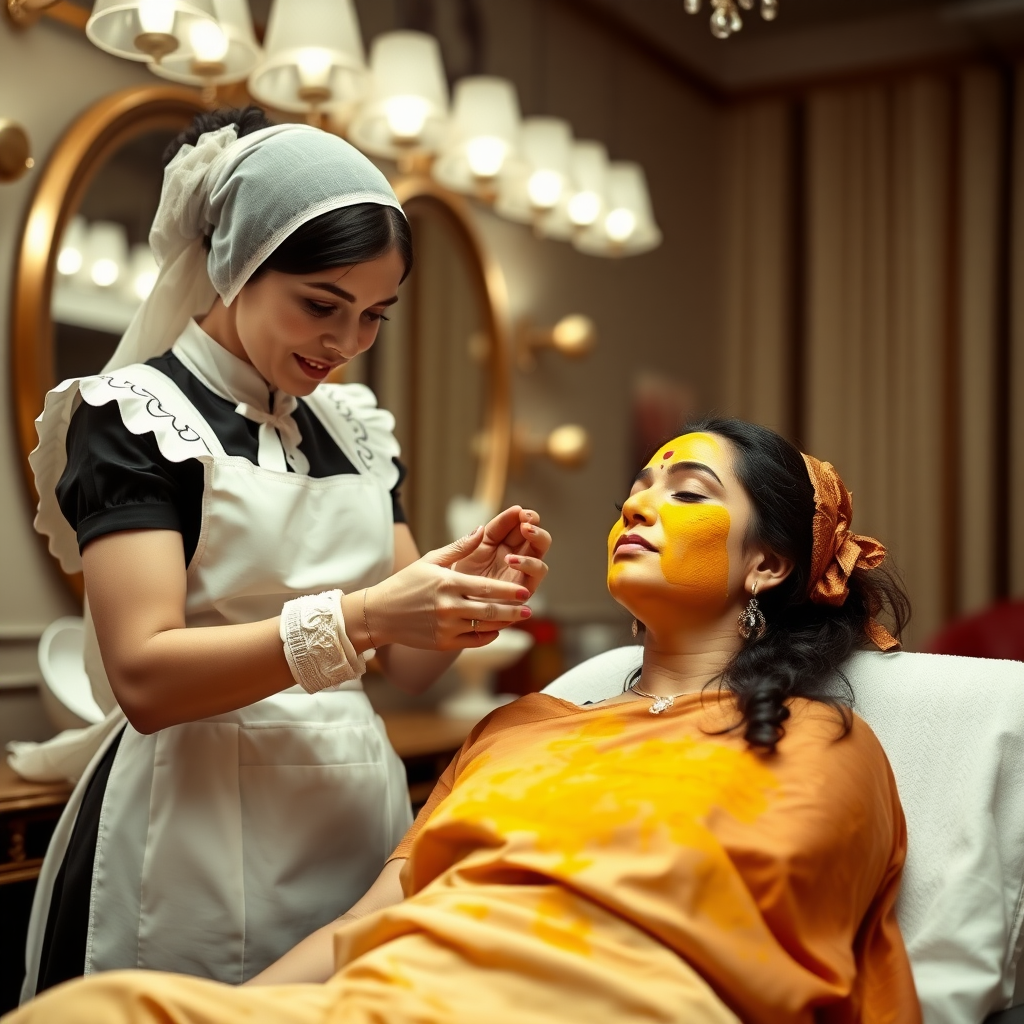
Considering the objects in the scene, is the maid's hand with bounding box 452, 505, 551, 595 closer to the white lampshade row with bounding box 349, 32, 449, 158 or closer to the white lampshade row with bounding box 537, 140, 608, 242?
the white lampshade row with bounding box 349, 32, 449, 158

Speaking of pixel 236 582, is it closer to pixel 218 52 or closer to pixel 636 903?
pixel 636 903

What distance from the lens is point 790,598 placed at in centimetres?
168

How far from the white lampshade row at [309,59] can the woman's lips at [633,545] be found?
53.8 inches

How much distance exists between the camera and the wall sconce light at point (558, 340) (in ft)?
11.8

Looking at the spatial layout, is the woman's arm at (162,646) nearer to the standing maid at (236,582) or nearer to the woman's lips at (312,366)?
the standing maid at (236,582)

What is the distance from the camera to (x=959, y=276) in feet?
14.2

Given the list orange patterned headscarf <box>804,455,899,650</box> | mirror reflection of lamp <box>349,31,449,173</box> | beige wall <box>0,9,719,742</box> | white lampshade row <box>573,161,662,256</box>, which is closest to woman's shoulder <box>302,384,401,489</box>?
orange patterned headscarf <box>804,455,899,650</box>

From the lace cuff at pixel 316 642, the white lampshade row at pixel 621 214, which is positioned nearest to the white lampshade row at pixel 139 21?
the lace cuff at pixel 316 642

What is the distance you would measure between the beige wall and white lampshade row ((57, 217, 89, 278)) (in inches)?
8.1

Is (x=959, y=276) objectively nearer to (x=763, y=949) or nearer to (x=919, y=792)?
(x=919, y=792)

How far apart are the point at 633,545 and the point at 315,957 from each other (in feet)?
2.13

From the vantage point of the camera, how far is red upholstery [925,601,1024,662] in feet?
11.3

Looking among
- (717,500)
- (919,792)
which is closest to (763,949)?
(919,792)

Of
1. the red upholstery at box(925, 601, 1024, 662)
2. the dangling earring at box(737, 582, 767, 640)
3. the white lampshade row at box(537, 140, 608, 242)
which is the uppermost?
the white lampshade row at box(537, 140, 608, 242)
